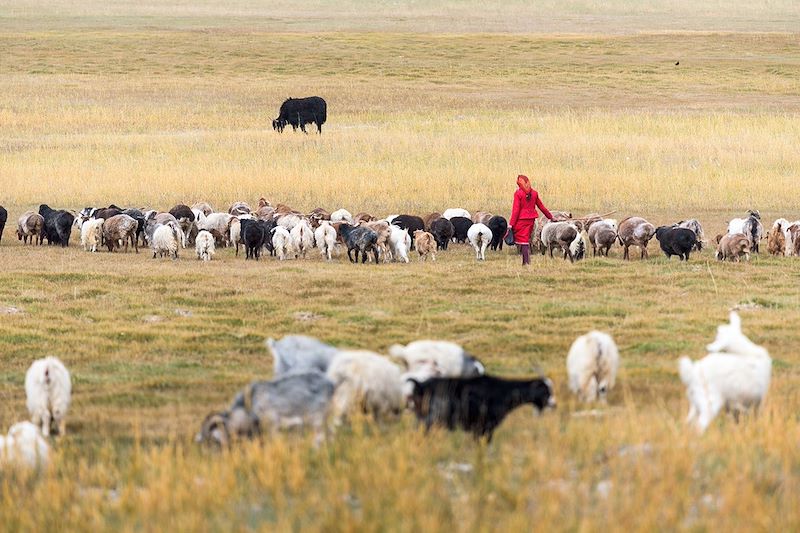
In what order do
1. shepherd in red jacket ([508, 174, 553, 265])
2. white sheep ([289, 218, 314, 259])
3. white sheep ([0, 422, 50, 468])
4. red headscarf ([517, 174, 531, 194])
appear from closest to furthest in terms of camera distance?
white sheep ([0, 422, 50, 468]) → red headscarf ([517, 174, 531, 194]) → shepherd in red jacket ([508, 174, 553, 265]) → white sheep ([289, 218, 314, 259])

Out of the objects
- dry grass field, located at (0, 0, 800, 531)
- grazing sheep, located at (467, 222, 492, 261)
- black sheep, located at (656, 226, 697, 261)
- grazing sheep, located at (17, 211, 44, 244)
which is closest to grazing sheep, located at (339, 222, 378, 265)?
dry grass field, located at (0, 0, 800, 531)

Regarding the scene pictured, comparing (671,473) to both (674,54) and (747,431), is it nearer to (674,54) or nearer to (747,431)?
(747,431)

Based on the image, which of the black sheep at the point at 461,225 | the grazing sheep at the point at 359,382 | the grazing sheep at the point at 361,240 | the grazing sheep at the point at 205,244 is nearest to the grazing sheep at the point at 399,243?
the grazing sheep at the point at 361,240

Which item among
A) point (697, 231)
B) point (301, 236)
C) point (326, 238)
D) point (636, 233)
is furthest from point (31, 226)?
point (697, 231)

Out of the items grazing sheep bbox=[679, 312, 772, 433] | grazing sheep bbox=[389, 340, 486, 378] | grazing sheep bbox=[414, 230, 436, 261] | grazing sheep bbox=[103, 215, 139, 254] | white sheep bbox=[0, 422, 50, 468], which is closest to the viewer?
white sheep bbox=[0, 422, 50, 468]

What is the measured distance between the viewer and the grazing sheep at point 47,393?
36.7 ft

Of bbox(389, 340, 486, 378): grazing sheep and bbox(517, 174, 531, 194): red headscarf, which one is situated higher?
bbox(517, 174, 531, 194): red headscarf

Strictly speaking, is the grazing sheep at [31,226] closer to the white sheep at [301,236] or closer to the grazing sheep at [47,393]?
the white sheep at [301,236]

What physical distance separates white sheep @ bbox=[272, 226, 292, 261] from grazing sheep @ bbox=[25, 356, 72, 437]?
47.3 ft

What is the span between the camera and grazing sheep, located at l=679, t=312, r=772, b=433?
33.5 feet

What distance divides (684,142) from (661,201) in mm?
11111

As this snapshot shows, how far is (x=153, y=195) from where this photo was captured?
35.2 metres

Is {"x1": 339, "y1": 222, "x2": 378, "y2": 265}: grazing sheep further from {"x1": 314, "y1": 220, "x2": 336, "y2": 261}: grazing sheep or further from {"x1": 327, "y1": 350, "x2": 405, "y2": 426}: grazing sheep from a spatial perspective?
{"x1": 327, "y1": 350, "x2": 405, "y2": 426}: grazing sheep

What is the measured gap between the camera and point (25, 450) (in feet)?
32.0
